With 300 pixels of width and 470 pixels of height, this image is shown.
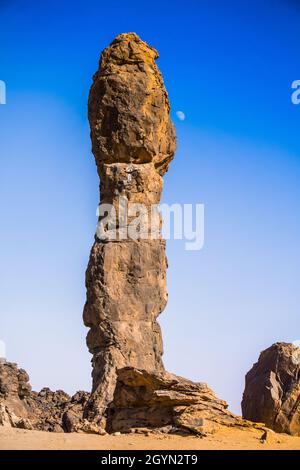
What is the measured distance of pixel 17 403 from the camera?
25.2m

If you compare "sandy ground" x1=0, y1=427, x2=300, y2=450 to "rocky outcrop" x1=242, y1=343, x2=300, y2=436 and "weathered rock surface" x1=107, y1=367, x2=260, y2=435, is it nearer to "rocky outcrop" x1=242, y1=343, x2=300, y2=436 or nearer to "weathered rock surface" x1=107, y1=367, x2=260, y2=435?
"weathered rock surface" x1=107, y1=367, x2=260, y2=435

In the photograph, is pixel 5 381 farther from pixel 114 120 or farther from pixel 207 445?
pixel 207 445

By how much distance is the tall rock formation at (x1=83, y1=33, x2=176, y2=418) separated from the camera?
23625 mm

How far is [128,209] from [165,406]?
7663 mm

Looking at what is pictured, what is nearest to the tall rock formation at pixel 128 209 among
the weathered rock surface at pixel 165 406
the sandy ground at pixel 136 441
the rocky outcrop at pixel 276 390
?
the rocky outcrop at pixel 276 390

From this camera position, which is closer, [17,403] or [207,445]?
[207,445]

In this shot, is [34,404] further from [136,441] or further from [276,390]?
[136,441]

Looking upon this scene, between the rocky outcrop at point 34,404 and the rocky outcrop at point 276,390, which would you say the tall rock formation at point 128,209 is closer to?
the rocky outcrop at point 34,404

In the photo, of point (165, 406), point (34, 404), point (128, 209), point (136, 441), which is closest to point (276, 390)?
point (165, 406)

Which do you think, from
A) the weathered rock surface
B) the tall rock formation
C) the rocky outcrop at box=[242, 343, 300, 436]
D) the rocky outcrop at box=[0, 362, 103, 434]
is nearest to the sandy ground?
the weathered rock surface

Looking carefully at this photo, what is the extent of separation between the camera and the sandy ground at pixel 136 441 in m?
15.5

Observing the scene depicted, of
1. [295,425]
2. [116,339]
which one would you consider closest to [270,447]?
[295,425]

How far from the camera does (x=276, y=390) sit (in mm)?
21438
